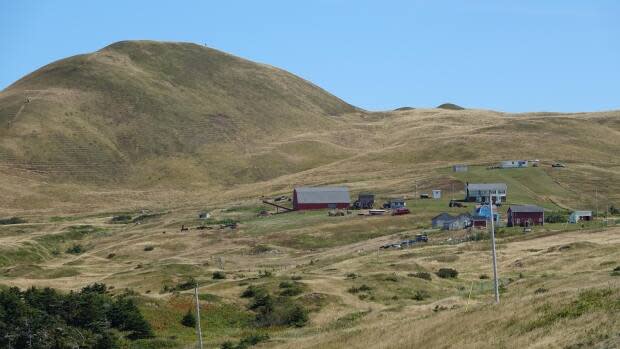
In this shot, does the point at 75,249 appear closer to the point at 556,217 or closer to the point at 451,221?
the point at 451,221

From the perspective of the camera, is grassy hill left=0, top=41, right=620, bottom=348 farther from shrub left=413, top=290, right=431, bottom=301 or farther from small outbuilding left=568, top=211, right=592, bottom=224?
small outbuilding left=568, top=211, right=592, bottom=224

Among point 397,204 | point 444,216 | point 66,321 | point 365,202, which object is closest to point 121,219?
point 365,202

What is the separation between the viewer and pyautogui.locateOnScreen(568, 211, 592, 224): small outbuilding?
106125 millimetres

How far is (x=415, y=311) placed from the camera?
52.1 metres

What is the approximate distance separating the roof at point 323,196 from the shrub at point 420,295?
6914 cm

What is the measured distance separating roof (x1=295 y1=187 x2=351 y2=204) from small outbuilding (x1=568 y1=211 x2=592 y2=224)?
37583 millimetres

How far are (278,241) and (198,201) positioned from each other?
Answer: 215 feet

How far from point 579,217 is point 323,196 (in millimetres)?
41912

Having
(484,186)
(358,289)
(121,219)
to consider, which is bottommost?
(358,289)

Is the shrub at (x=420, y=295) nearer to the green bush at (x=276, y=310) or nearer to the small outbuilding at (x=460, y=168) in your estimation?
the green bush at (x=276, y=310)

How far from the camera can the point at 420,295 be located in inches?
2480

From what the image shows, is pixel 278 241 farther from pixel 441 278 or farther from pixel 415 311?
pixel 415 311

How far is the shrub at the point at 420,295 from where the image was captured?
6227cm

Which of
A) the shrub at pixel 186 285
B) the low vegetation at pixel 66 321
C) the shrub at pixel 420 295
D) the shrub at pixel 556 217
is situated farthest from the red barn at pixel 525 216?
the low vegetation at pixel 66 321
